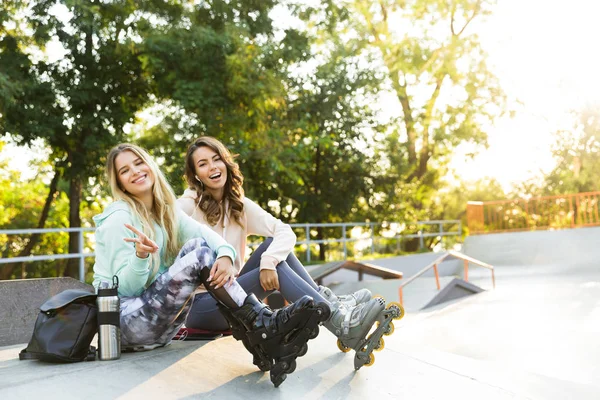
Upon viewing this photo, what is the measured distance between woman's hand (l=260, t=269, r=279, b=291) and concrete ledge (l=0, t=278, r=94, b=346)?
8.79 feet

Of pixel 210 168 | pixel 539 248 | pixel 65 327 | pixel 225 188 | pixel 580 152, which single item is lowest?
pixel 539 248

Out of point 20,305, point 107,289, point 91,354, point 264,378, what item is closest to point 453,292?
point 20,305

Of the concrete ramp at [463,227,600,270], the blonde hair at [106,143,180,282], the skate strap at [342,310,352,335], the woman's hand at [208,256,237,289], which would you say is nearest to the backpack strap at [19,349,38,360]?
the blonde hair at [106,143,180,282]

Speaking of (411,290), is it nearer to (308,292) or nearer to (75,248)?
(75,248)

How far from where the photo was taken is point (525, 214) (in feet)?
80.9

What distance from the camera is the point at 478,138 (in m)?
27.3

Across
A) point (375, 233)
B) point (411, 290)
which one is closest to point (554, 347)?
point (411, 290)

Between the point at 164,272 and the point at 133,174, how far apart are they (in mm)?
581

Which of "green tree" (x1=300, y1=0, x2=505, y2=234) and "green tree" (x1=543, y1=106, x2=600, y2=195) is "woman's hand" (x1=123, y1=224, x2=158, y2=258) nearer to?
"green tree" (x1=300, y1=0, x2=505, y2=234)

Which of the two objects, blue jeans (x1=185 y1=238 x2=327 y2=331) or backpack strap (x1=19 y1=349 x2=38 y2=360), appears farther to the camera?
blue jeans (x1=185 y1=238 x2=327 y2=331)

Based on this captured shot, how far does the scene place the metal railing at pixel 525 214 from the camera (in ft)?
79.0

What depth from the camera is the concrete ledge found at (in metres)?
5.95

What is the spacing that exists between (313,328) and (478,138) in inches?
981

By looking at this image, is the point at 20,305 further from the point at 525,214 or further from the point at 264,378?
the point at 525,214
